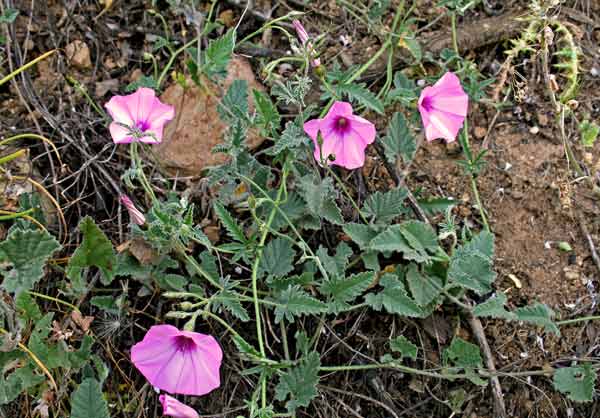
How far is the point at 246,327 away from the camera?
6.84ft

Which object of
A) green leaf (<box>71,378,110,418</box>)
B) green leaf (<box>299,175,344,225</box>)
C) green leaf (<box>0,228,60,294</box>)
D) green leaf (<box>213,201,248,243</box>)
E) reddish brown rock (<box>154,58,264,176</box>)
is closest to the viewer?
green leaf (<box>0,228,60,294</box>)

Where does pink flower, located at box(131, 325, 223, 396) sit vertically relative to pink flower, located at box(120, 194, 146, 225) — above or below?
below

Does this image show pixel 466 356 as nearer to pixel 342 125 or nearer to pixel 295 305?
pixel 295 305

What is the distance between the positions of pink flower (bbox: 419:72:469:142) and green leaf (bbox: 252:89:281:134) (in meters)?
0.44

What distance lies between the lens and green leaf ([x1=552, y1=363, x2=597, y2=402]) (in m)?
1.90

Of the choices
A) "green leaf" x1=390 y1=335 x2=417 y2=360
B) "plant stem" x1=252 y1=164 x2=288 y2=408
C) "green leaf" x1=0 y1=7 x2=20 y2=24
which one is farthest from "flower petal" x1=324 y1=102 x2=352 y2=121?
"green leaf" x1=0 y1=7 x2=20 y2=24

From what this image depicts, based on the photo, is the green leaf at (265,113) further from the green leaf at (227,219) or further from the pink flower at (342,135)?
the green leaf at (227,219)

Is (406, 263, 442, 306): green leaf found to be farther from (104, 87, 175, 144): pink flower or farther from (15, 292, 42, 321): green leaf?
(15, 292, 42, 321): green leaf

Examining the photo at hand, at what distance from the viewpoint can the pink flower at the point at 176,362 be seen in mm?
1724

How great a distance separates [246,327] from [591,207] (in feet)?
4.02

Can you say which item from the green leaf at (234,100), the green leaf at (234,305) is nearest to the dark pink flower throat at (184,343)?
the green leaf at (234,305)

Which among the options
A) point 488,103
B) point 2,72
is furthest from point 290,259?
point 2,72

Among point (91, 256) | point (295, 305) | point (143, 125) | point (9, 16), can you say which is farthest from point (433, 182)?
point (9, 16)

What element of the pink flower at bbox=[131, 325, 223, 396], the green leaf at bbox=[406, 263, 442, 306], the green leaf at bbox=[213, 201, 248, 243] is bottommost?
the pink flower at bbox=[131, 325, 223, 396]
